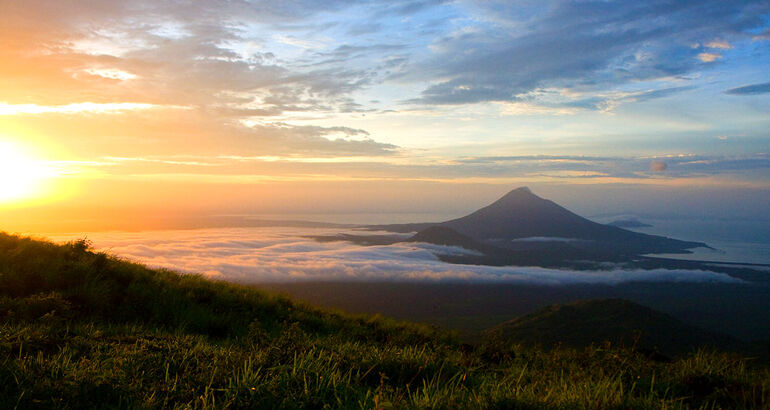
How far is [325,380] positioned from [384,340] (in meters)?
5.24

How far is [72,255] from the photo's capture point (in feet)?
38.1

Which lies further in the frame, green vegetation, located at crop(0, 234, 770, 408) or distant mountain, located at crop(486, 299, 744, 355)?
distant mountain, located at crop(486, 299, 744, 355)

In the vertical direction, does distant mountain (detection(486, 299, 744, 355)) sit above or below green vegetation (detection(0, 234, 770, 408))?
below

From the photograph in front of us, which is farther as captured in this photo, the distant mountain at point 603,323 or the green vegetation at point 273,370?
the distant mountain at point 603,323

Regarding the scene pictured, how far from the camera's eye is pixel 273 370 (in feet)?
16.7

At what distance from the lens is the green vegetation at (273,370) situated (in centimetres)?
432

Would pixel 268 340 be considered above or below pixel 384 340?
above

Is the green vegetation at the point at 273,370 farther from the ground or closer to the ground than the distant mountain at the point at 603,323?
farther from the ground

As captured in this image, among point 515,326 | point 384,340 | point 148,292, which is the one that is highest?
point 148,292

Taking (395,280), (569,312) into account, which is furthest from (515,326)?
(395,280)

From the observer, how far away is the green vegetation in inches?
170

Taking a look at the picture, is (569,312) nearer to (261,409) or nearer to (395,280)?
(395,280)

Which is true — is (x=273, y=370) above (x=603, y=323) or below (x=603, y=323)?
above

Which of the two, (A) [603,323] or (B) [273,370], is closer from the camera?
(B) [273,370]
